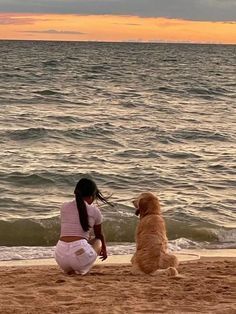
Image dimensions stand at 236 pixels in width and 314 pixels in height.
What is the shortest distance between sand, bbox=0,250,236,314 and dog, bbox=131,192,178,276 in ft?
0.38

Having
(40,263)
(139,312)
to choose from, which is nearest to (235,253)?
(40,263)

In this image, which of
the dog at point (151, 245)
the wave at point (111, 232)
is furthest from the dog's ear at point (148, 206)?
the wave at point (111, 232)

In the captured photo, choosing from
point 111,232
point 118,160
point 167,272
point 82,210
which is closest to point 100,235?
point 82,210

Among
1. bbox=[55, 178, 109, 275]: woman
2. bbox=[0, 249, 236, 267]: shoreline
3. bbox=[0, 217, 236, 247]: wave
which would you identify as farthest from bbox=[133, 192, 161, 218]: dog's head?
bbox=[0, 217, 236, 247]: wave

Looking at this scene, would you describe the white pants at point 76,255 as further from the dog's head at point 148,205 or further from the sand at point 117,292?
the dog's head at point 148,205

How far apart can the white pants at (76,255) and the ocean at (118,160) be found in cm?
274

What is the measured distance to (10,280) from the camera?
729 cm

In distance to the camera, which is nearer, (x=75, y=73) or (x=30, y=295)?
(x=30, y=295)

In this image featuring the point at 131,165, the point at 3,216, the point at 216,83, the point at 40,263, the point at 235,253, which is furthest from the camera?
the point at 216,83

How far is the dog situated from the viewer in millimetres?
7082

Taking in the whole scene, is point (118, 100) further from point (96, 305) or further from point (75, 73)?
point (96, 305)

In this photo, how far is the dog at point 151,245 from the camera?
708 cm

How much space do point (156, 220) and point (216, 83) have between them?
136 ft

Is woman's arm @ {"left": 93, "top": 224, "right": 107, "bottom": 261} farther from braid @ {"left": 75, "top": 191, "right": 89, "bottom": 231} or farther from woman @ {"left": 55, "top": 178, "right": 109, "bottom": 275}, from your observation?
braid @ {"left": 75, "top": 191, "right": 89, "bottom": 231}
